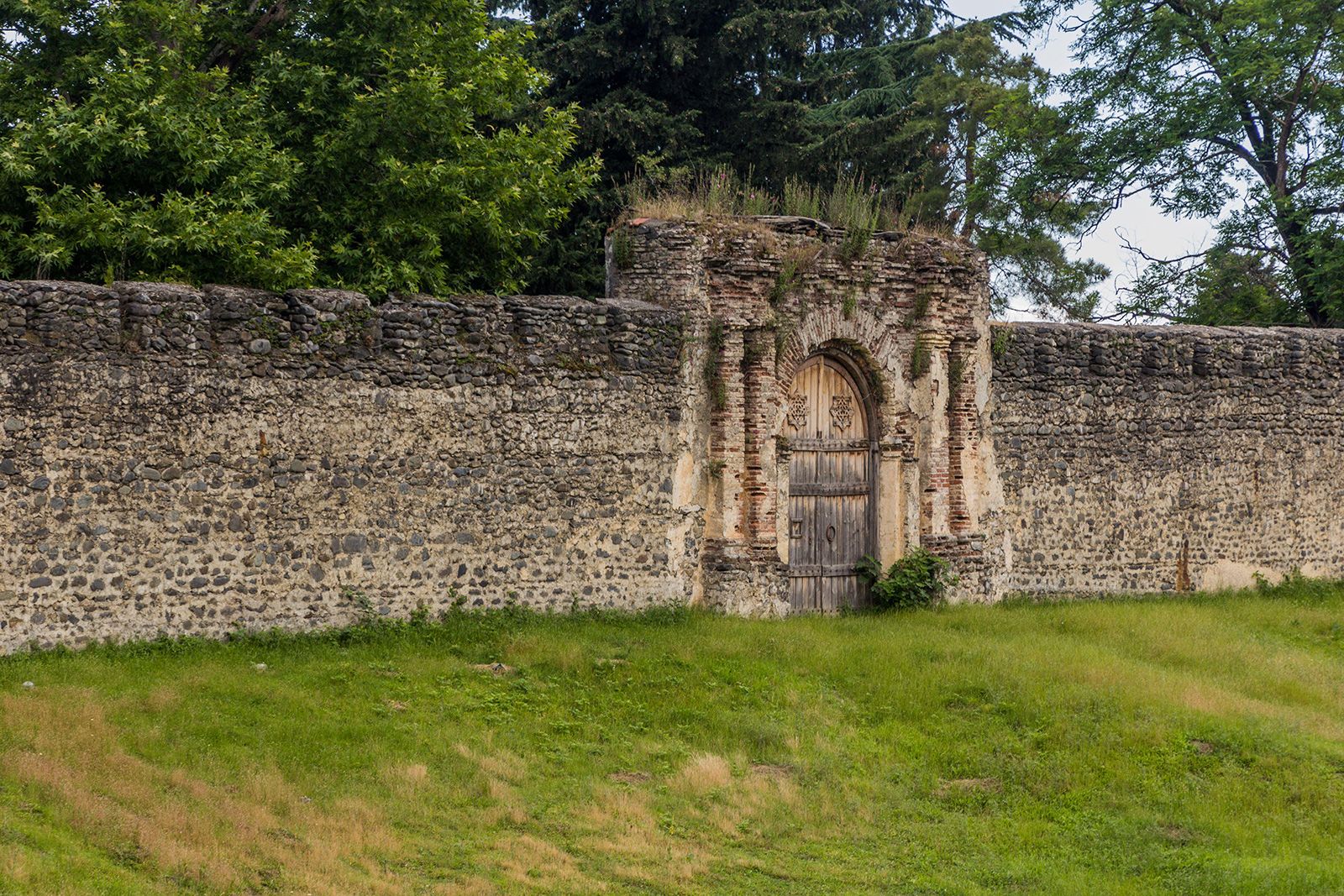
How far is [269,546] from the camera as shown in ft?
37.0

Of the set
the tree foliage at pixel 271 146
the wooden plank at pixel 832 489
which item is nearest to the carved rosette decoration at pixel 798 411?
the wooden plank at pixel 832 489

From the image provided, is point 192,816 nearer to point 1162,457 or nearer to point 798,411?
point 798,411

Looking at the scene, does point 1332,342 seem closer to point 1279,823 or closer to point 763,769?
point 1279,823

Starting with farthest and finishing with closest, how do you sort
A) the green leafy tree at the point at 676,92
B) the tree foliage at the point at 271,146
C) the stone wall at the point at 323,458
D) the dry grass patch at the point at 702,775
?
the green leafy tree at the point at 676,92 → the tree foliage at the point at 271,146 → the stone wall at the point at 323,458 → the dry grass patch at the point at 702,775

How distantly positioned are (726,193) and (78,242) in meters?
6.61

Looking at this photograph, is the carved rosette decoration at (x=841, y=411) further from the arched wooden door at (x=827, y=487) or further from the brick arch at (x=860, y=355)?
the brick arch at (x=860, y=355)

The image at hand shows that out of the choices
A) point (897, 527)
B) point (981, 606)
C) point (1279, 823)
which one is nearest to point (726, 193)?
point (897, 527)

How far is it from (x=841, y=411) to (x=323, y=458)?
559 cm

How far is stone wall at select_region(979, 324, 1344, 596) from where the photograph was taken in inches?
601

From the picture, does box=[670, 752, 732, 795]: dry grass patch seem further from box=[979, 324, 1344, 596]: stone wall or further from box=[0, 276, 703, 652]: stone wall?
box=[979, 324, 1344, 596]: stone wall

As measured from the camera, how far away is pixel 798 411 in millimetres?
14180

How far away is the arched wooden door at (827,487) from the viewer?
14164mm

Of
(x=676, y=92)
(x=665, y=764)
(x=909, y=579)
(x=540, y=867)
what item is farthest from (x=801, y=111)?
(x=540, y=867)

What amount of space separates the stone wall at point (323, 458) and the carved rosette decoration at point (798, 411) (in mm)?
1355
